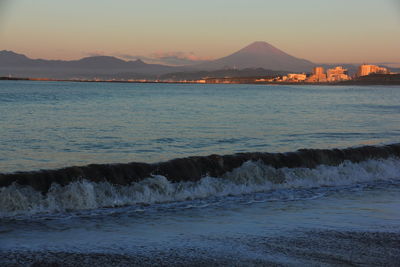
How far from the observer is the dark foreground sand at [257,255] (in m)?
6.94

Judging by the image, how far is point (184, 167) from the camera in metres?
14.1

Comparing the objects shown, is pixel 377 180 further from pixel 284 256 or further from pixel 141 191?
pixel 284 256

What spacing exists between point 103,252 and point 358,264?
3513 mm

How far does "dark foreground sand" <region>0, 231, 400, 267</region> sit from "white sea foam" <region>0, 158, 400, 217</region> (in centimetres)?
352

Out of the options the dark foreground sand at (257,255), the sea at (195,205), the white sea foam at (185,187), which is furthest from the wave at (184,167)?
the dark foreground sand at (257,255)

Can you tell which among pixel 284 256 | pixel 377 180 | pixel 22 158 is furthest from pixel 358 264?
pixel 22 158

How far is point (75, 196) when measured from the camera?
11.4 m

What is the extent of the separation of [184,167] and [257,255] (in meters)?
6.98

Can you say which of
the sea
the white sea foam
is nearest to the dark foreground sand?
the sea

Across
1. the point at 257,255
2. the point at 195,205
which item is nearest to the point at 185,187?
the point at 195,205

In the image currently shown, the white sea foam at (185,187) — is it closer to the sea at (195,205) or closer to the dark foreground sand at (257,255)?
the sea at (195,205)

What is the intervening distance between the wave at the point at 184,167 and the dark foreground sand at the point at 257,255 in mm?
4725

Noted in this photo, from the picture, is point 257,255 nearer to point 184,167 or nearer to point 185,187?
point 185,187

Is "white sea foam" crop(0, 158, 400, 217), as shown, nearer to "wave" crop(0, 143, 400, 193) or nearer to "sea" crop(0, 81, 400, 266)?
"sea" crop(0, 81, 400, 266)
